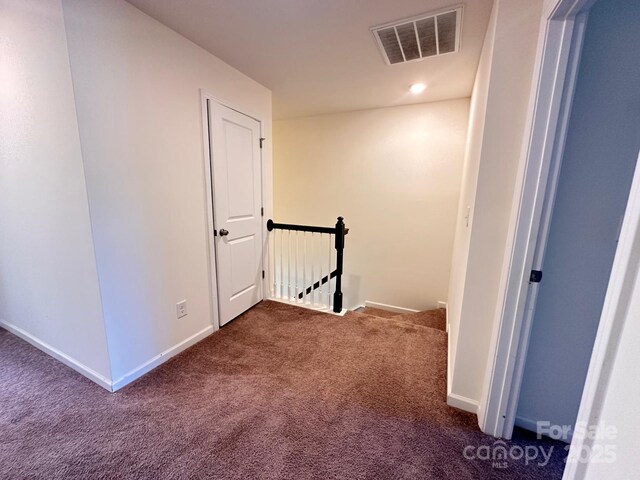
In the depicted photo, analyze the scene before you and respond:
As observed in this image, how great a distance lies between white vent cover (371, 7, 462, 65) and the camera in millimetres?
1650

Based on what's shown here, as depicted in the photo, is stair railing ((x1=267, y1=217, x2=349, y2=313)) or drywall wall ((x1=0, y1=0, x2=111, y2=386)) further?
stair railing ((x1=267, y1=217, x2=349, y2=313))

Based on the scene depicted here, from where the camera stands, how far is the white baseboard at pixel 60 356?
65.9 inches

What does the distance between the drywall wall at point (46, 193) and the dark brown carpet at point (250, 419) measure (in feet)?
0.89

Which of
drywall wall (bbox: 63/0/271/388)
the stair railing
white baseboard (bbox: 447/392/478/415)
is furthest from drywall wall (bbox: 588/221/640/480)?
the stair railing

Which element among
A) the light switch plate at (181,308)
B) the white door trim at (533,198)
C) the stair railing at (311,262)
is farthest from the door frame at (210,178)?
the white door trim at (533,198)

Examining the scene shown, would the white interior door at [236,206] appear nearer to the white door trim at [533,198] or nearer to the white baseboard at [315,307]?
the white baseboard at [315,307]

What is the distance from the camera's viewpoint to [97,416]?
57.4 inches

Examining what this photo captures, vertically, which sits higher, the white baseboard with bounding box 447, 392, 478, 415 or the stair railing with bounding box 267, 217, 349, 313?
the stair railing with bounding box 267, 217, 349, 313

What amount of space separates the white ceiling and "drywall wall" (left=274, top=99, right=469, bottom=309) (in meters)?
0.43

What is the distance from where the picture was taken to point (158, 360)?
188cm

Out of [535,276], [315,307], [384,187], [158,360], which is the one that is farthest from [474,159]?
[158,360]

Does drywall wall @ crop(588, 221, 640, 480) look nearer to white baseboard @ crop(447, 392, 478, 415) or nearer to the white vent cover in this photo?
white baseboard @ crop(447, 392, 478, 415)

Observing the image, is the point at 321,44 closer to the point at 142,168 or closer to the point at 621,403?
the point at 142,168

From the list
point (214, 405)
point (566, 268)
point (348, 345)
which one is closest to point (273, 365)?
point (214, 405)
